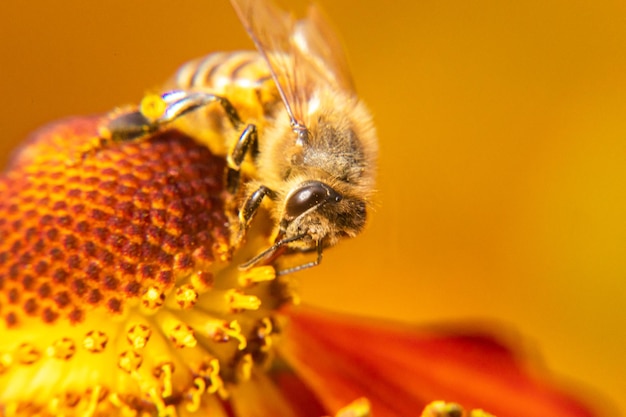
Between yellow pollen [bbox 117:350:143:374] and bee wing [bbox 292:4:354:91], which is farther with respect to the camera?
bee wing [bbox 292:4:354:91]

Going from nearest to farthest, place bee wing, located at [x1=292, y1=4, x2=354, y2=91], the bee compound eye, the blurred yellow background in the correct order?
1. the bee compound eye
2. bee wing, located at [x1=292, y1=4, x2=354, y2=91]
3. the blurred yellow background

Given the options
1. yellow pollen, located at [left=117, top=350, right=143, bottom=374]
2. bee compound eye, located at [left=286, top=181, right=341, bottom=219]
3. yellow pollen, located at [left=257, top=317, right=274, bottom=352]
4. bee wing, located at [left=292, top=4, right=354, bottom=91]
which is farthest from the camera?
bee wing, located at [left=292, top=4, right=354, bottom=91]

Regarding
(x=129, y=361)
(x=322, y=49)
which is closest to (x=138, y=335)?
(x=129, y=361)

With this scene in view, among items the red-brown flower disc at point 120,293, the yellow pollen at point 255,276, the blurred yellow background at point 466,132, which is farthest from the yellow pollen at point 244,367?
the blurred yellow background at point 466,132

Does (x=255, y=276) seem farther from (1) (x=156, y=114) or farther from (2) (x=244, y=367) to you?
(1) (x=156, y=114)

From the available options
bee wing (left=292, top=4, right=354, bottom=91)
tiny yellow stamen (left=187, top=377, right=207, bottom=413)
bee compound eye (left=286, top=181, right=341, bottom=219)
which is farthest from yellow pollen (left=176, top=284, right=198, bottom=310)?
bee wing (left=292, top=4, right=354, bottom=91)

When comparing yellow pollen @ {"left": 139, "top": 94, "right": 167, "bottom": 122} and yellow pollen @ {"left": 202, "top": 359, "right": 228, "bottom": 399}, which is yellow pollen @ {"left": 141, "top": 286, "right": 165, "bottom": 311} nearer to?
yellow pollen @ {"left": 202, "top": 359, "right": 228, "bottom": 399}

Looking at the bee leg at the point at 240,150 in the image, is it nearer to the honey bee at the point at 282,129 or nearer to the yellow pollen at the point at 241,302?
the honey bee at the point at 282,129
